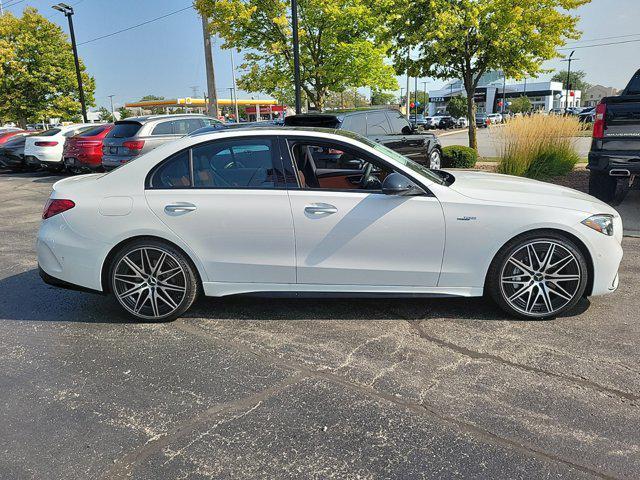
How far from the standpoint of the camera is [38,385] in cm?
329

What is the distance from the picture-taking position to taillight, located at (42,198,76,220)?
162 inches

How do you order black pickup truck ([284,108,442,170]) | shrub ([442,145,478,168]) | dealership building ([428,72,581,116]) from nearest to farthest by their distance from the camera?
black pickup truck ([284,108,442,170])
shrub ([442,145,478,168])
dealership building ([428,72,581,116])

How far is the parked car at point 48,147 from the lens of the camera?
15.9 m

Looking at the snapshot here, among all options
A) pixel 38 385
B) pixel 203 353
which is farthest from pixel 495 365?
pixel 38 385

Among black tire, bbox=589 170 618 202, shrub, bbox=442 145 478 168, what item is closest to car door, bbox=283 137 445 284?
black tire, bbox=589 170 618 202

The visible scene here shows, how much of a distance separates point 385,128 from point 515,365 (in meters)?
7.73

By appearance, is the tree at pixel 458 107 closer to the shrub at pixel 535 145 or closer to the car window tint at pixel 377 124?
the shrub at pixel 535 145


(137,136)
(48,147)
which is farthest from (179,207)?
(48,147)

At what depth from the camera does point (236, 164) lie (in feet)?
13.4

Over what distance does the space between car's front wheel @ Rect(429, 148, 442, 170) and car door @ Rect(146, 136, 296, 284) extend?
8334 mm

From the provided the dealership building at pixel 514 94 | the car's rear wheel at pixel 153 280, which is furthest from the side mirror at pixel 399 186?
the dealership building at pixel 514 94

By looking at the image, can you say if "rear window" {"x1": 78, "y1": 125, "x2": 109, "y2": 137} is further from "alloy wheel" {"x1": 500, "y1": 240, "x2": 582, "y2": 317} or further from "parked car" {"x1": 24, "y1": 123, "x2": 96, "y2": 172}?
"alloy wheel" {"x1": 500, "y1": 240, "x2": 582, "y2": 317}

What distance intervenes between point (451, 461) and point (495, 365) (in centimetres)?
109

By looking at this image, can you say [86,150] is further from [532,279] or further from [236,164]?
[532,279]
